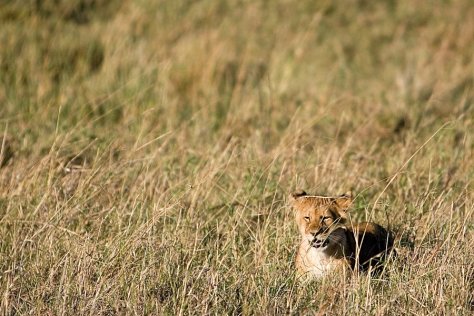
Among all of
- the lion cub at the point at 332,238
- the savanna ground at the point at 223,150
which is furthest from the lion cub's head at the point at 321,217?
the savanna ground at the point at 223,150

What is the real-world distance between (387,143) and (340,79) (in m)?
2.16

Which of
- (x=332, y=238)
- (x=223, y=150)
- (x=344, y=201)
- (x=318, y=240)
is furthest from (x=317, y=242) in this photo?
(x=223, y=150)

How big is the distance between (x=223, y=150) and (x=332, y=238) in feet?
6.36

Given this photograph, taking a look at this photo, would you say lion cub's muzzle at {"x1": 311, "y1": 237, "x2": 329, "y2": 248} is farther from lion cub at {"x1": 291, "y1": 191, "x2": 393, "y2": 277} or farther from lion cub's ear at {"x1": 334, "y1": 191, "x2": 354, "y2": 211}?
lion cub's ear at {"x1": 334, "y1": 191, "x2": 354, "y2": 211}

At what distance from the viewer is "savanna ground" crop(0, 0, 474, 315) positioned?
5117 millimetres

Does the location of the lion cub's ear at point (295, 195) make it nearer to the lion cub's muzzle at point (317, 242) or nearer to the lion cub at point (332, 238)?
the lion cub at point (332, 238)

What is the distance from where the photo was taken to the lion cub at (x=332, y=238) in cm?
550

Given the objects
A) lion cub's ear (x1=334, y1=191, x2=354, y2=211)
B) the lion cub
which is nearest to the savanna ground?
the lion cub

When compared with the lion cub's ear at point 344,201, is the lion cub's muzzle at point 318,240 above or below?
below

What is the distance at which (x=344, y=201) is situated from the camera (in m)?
5.66

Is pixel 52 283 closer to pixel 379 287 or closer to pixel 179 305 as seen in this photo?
pixel 179 305

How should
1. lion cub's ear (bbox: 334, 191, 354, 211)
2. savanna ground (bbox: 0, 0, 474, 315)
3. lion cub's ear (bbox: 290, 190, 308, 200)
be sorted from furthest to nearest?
lion cub's ear (bbox: 290, 190, 308, 200), lion cub's ear (bbox: 334, 191, 354, 211), savanna ground (bbox: 0, 0, 474, 315)

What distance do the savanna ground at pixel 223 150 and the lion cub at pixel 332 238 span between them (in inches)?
5.2

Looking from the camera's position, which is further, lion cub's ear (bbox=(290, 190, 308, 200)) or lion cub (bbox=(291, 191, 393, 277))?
lion cub's ear (bbox=(290, 190, 308, 200))
